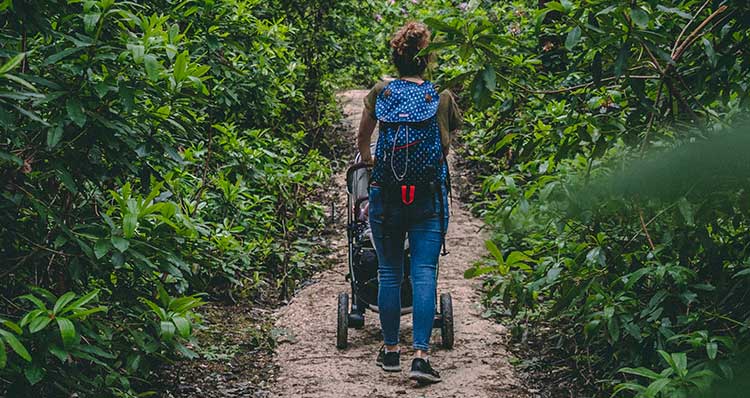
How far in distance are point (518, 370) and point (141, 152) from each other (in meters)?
2.87

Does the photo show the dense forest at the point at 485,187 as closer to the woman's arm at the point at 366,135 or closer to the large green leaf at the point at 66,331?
the large green leaf at the point at 66,331

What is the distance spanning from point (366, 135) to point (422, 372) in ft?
4.68

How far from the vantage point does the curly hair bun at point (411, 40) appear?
15.9 ft

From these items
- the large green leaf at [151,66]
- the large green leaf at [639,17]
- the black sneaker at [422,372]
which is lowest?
the black sneaker at [422,372]

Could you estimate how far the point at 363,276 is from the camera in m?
5.71

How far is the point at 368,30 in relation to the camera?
11.2 metres

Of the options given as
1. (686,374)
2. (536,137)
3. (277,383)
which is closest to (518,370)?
(277,383)

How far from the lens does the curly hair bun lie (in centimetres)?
483

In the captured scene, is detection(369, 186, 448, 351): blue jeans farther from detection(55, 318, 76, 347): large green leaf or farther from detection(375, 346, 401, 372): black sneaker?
detection(55, 318, 76, 347): large green leaf

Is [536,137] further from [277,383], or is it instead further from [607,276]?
[277,383]

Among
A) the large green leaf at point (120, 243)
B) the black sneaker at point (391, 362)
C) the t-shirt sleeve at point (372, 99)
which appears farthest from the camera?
the black sneaker at point (391, 362)

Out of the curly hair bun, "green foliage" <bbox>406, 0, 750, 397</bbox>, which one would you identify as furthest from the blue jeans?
the curly hair bun

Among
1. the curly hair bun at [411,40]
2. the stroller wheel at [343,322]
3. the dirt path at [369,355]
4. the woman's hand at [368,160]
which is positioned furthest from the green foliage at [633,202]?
the stroller wheel at [343,322]

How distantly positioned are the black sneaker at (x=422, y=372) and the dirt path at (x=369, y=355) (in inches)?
1.9
